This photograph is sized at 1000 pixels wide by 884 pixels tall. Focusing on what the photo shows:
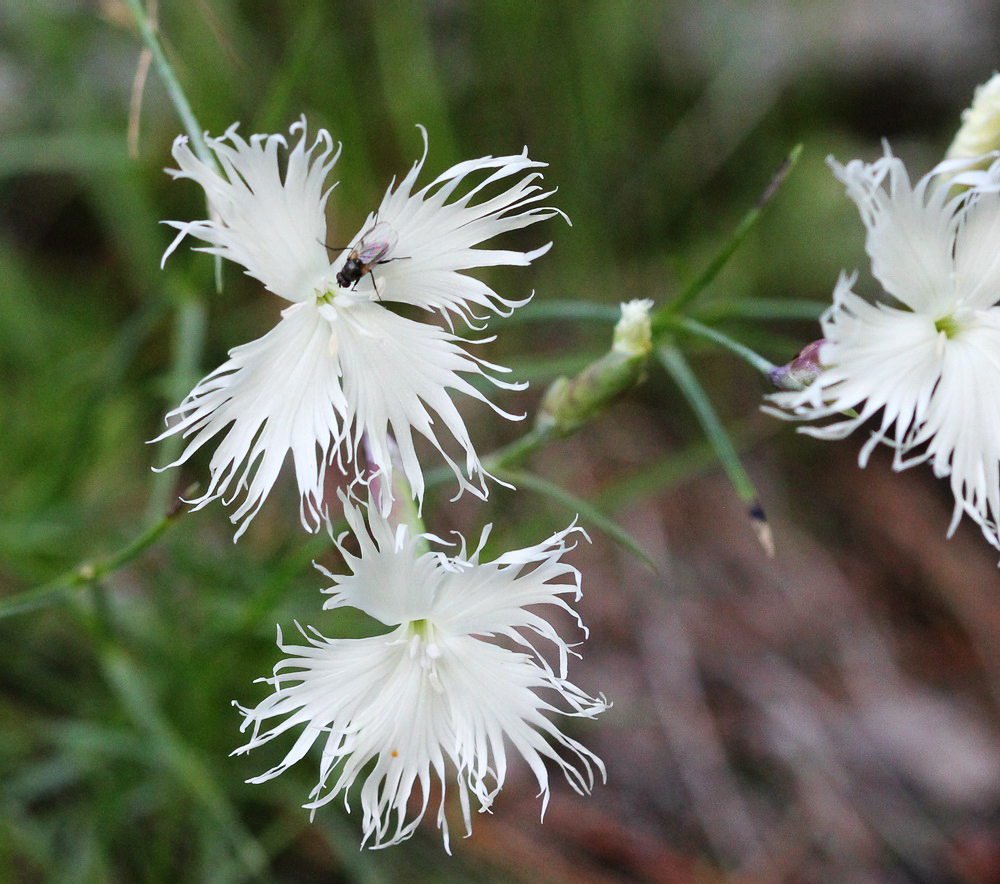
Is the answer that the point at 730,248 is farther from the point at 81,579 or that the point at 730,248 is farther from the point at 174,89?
the point at 81,579

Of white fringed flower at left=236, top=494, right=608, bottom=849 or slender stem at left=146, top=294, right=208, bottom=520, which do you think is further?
slender stem at left=146, top=294, right=208, bottom=520

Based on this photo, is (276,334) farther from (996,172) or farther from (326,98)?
(326,98)

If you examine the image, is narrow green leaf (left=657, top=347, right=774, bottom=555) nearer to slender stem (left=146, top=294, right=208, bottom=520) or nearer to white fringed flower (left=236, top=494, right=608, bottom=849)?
white fringed flower (left=236, top=494, right=608, bottom=849)

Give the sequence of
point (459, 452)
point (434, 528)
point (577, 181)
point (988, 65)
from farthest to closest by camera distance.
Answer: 1. point (988, 65)
2. point (577, 181)
3. point (434, 528)
4. point (459, 452)

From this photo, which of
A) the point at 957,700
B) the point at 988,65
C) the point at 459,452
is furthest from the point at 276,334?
the point at 988,65

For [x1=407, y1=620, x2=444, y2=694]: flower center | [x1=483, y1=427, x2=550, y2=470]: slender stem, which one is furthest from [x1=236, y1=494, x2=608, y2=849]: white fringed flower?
[x1=483, y1=427, x2=550, y2=470]: slender stem

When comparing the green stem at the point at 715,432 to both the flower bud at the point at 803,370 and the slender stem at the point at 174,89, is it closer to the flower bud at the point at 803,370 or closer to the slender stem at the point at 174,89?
the flower bud at the point at 803,370
